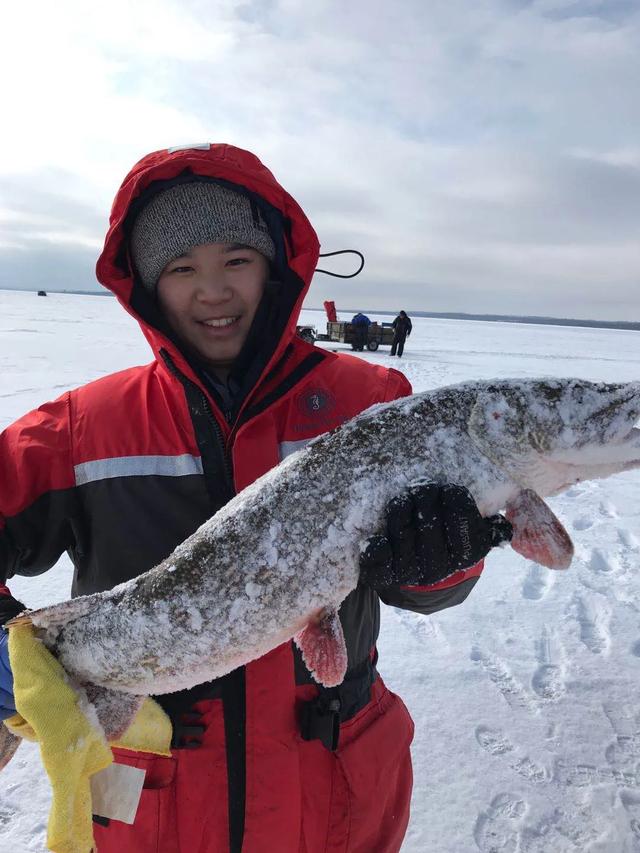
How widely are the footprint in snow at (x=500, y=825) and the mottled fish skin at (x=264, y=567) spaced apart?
5.15 ft

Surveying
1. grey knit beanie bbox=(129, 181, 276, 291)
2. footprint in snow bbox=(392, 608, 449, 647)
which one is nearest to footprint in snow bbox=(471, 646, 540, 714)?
footprint in snow bbox=(392, 608, 449, 647)

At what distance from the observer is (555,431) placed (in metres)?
2.10

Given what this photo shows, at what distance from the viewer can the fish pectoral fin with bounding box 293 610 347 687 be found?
1861 mm

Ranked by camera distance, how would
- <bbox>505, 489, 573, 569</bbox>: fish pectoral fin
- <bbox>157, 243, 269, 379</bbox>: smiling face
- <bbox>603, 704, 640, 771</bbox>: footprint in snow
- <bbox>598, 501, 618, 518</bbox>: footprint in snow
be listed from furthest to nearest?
<bbox>598, 501, 618, 518</bbox>: footprint in snow < <bbox>603, 704, 640, 771</bbox>: footprint in snow < <bbox>157, 243, 269, 379</bbox>: smiling face < <bbox>505, 489, 573, 569</bbox>: fish pectoral fin

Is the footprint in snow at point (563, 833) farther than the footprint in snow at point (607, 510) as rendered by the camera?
No

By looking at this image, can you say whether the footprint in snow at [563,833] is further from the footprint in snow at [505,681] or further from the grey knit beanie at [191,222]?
the grey knit beanie at [191,222]

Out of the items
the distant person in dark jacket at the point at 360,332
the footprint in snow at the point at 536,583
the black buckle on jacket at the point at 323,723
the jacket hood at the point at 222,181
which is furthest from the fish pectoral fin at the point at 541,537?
the distant person in dark jacket at the point at 360,332

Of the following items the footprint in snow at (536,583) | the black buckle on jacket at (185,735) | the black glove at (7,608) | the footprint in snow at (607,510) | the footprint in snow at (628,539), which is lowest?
the footprint in snow at (536,583)

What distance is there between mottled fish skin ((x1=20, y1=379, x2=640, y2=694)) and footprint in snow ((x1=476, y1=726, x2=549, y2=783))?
5.68ft

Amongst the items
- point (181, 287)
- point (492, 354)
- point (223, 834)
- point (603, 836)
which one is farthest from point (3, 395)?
point (492, 354)

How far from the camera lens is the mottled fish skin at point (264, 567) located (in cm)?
183

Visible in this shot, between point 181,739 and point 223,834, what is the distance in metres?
0.34

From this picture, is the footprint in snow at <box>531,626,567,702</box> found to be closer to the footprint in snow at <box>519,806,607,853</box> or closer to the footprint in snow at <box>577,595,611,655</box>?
the footprint in snow at <box>577,595,611,655</box>

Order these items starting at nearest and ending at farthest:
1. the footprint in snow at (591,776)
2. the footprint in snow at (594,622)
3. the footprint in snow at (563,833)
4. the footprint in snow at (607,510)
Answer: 1. the footprint in snow at (563,833)
2. the footprint in snow at (591,776)
3. the footprint in snow at (594,622)
4. the footprint in snow at (607,510)
